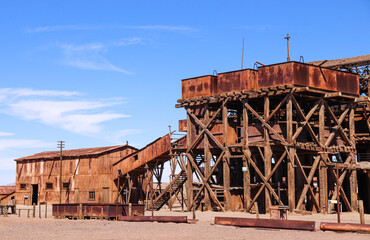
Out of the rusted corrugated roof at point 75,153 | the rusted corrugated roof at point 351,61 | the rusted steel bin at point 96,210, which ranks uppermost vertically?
the rusted corrugated roof at point 351,61

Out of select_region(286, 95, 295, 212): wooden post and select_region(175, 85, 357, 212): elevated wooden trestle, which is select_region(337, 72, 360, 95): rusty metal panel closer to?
select_region(175, 85, 357, 212): elevated wooden trestle

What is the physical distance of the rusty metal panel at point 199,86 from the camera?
Result: 5116 cm

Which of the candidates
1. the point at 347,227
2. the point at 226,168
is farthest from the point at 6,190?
the point at 347,227

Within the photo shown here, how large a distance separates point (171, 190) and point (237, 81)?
13.9m

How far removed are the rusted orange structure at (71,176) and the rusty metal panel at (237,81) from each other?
834 inches

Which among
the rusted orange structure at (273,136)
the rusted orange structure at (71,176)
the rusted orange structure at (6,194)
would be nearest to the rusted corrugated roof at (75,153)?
the rusted orange structure at (71,176)

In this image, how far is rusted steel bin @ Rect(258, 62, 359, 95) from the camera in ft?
150

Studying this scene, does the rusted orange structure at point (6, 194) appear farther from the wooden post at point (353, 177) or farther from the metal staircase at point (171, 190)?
the wooden post at point (353, 177)

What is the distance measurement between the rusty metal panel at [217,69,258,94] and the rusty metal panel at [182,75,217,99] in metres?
0.92

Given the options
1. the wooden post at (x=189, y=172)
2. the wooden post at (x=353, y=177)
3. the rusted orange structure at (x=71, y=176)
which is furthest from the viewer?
the rusted orange structure at (x=71, y=176)

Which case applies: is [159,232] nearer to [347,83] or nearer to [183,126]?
[347,83]

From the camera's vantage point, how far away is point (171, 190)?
56812mm

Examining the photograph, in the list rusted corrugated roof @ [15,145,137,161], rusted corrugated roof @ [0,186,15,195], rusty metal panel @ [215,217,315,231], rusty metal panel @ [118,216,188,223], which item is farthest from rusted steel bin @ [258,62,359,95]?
rusted corrugated roof @ [0,186,15,195]

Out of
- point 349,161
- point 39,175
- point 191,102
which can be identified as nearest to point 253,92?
point 191,102
